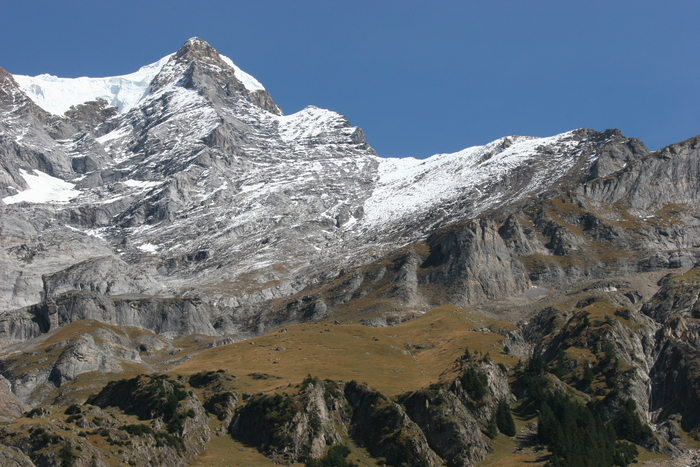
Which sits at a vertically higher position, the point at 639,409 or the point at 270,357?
the point at 270,357

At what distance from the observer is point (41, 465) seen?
8875 cm

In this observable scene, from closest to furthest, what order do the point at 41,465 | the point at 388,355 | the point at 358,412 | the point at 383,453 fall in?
1. the point at 41,465
2. the point at 383,453
3. the point at 358,412
4. the point at 388,355

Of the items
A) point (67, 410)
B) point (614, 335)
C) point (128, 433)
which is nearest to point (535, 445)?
point (614, 335)

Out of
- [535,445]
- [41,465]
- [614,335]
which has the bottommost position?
[535,445]

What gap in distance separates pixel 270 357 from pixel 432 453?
3142 inches

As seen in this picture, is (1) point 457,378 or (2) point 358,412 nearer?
(2) point 358,412

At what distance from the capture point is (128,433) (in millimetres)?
108688

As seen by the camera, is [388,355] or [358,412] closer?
[358,412]

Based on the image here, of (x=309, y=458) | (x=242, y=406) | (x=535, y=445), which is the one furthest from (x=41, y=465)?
(x=535, y=445)

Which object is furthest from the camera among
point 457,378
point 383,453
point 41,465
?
point 457,378

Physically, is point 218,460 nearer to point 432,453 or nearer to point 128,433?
point 128,433

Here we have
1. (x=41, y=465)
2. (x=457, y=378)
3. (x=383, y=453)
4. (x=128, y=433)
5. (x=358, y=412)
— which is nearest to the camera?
(x=41, y=465)

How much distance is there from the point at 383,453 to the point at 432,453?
30.7ft

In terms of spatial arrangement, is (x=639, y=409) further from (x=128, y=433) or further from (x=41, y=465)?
(x=41, y=465)
